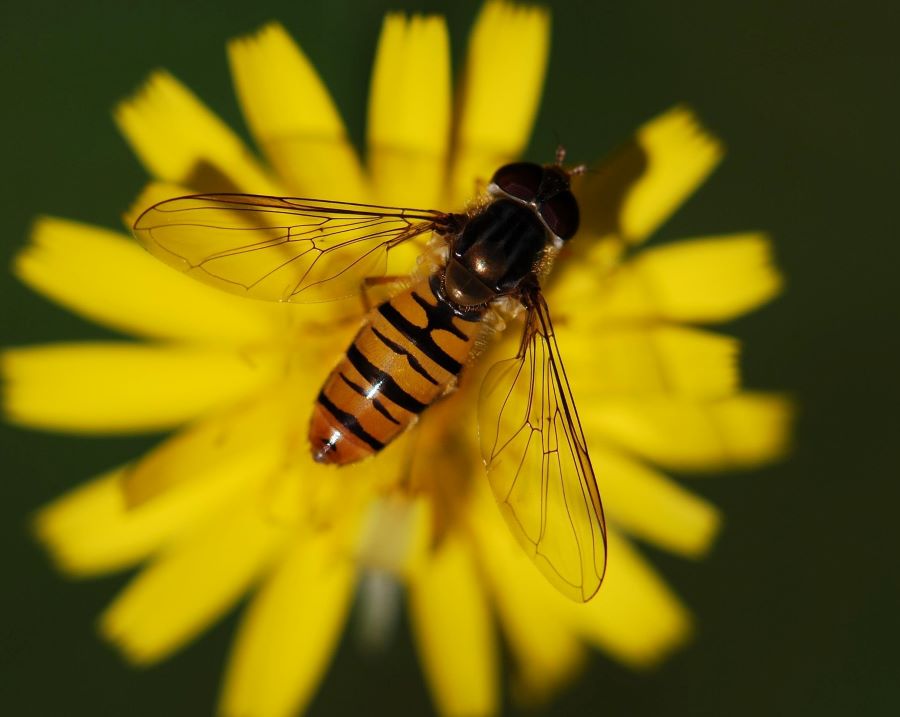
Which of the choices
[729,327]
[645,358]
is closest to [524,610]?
[645,358]

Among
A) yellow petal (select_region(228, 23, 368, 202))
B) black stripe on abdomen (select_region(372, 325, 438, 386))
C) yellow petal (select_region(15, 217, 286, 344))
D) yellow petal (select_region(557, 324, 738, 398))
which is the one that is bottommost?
yellow petal (select_region(557, 324, 738, 398))

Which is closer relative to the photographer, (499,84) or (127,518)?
(499,84)

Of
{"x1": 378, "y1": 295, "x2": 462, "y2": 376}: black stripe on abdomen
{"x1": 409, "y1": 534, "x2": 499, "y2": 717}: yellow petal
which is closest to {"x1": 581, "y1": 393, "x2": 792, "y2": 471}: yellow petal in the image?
{"x1": 409, "y1": 534, "x2": 499, "y2": 717}: yellow petal

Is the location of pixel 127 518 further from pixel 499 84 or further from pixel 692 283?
pixel 692 283

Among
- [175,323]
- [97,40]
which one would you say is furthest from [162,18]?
[175,323]

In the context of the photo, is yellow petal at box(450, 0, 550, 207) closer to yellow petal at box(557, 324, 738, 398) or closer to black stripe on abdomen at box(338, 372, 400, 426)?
yellow petal at box(557, 324, 738, 398)

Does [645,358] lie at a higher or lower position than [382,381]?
lower
